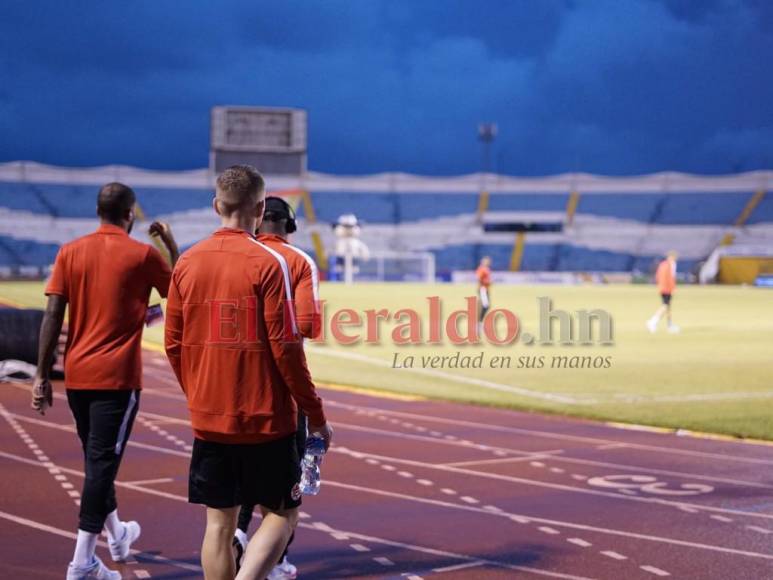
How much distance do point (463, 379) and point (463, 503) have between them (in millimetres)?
8249

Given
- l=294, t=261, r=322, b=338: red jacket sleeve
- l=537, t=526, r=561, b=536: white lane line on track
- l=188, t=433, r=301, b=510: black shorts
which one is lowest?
l=537, t=526, r=561, b=536: white lane line on track

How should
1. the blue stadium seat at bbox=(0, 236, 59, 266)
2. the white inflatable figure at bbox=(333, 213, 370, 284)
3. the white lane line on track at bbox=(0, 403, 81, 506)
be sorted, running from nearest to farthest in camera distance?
1. the white lane line on track at bbox=(0, 403, 81, 506)
2. the white inflatable figure at bbox=(333, 213, 370, 284)
3. the blue stadium seat at bbox=(0, 236, 59, 266)

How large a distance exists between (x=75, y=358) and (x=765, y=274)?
6093 centimetres

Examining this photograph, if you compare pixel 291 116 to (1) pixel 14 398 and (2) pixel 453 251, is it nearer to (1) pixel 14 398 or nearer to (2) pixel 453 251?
(2) pixel 453 251

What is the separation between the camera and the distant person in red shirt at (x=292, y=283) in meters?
4.14

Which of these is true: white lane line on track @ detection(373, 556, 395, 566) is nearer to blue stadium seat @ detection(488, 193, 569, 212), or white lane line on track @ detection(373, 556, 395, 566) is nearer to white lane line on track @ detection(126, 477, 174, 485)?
white lane line on track @ detection(126, 477, 174, 485)

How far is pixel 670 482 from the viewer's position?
778 cm

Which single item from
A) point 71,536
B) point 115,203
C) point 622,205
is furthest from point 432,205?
point 115,203

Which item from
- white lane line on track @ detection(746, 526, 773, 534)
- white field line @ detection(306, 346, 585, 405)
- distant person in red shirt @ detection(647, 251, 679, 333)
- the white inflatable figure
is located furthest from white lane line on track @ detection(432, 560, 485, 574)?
the white inflatable figure

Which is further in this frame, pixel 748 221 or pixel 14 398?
pixel 748 221

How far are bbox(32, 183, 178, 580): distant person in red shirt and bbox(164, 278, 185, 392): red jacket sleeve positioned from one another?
102cm

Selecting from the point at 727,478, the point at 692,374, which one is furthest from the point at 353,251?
the point at 727,478

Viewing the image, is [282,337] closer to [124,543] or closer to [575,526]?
[124,543]

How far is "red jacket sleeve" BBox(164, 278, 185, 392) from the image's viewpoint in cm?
387
